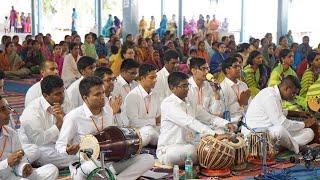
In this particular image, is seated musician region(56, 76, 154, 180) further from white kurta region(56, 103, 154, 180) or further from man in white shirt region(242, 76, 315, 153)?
man in white shirt region(242, 76, 315, 153)

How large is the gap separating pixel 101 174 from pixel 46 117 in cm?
125

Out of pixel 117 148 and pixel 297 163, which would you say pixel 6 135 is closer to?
pixel 117 148

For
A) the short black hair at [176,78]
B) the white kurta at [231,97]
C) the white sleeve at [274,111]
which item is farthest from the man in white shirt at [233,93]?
the short black hair at [176,78]

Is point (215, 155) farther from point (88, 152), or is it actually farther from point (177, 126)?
point (88, 152)

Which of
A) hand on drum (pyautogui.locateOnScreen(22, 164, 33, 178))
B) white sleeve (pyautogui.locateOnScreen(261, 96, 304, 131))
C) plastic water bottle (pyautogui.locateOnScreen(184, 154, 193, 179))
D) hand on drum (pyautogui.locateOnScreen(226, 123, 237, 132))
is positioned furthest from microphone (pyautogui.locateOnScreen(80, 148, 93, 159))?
white sleeve (pyautogui.locateOnScreen(261, 96, 304, 131))

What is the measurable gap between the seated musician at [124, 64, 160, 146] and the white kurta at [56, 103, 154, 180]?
4.28 ft

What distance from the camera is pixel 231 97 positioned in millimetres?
6500

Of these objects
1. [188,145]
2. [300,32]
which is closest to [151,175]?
[188,145]

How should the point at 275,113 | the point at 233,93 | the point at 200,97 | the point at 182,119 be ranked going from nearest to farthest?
the point at 182,119 < the point at 275,113 < the point at 200,97 < the point at 233,93

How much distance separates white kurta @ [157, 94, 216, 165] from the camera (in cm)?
479

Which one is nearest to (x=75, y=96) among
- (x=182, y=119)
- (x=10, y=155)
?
(x=182, y=119)

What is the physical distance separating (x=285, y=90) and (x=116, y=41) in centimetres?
638

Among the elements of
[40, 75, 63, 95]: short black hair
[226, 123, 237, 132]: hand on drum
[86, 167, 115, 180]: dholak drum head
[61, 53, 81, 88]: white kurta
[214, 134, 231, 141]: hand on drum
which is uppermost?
[40, 75, 63, 95]: short black hair

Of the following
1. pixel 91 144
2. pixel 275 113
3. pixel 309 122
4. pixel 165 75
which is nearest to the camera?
pixel 91 144
